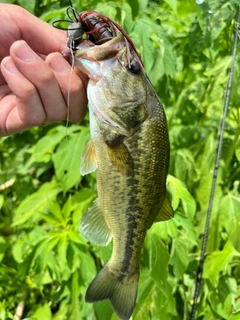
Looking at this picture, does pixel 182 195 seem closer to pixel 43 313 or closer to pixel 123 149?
pixel 123 149

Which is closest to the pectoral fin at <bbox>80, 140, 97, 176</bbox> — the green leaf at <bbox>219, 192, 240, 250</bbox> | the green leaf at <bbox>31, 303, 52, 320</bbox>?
the green leaf at <bbox>219, 192, 240, 250</bbox>

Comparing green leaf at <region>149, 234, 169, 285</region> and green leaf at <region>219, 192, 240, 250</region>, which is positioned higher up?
green leaf at <region>149, 234, 169, 285</region>

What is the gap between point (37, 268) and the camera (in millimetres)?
1523

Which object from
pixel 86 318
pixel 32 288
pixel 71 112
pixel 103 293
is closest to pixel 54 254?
pixel 86 318

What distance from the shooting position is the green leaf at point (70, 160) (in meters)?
1.69

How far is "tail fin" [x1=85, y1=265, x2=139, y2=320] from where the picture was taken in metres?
1.24

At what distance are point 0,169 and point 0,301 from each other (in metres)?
0.74

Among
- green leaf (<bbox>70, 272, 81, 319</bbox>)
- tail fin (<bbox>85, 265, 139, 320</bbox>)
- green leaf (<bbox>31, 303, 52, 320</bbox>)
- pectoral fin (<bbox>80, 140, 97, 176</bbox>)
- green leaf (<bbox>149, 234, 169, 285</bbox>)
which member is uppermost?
pectoral fin (<bbox>80, 140, 97, 176</bbox>)

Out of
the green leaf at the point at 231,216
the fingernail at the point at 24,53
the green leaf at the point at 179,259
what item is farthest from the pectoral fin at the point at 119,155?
the green leaf at the point at 231,216

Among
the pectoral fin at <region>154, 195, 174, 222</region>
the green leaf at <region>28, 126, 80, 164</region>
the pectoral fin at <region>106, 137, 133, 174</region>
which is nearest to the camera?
the pectoral fin at <region>106, 137, 133, 174</region>

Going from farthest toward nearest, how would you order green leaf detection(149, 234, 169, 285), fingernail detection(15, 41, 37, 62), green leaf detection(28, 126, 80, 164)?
green leaf detection(28, 126, 80, 164) → green leaf detection(149, 234, 169, 285) → fingernail detection(15, 41, 37, 62)

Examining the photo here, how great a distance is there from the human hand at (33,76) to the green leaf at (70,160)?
444 mm

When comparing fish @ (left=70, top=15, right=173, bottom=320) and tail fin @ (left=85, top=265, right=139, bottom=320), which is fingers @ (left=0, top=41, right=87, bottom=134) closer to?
fish @ (left=70, top=15, right=173, bottom=320)

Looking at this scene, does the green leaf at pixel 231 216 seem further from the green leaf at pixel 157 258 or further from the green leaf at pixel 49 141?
the green leaf at pixel 49 141
